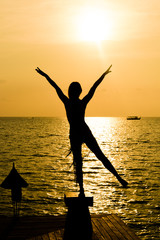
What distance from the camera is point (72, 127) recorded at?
8.03m

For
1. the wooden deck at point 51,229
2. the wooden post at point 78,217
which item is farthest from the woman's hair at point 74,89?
the wooden deck at point 51,229

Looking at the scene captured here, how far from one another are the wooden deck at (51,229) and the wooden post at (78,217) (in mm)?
1103

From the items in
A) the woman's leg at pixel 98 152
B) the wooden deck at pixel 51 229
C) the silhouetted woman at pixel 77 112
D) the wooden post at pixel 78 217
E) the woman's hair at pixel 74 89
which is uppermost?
the woman's hair at pixel 74 89

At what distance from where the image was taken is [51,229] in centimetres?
1281

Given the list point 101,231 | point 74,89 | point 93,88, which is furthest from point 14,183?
point 93,88

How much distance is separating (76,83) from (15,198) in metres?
10.9

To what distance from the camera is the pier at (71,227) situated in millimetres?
8445

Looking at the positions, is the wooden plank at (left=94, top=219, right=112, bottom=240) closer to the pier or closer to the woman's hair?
the pier

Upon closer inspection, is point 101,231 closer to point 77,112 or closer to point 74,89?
point 77,112

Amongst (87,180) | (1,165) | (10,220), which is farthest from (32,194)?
(1,165)

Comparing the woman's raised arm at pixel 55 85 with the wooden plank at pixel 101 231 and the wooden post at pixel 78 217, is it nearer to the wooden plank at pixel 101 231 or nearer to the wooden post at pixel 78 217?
the wooden post at pixel 78 217

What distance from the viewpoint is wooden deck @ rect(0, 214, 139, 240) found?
33.5ft

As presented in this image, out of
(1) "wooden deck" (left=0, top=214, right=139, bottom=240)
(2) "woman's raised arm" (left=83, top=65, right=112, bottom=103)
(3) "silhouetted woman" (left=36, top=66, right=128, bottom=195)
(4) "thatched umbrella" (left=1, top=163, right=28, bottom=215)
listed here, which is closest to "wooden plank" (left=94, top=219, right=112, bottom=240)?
(1) "wooden deck" (left=0, top=214, right=139, bottom=240)

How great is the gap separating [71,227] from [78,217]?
34 centimetres
